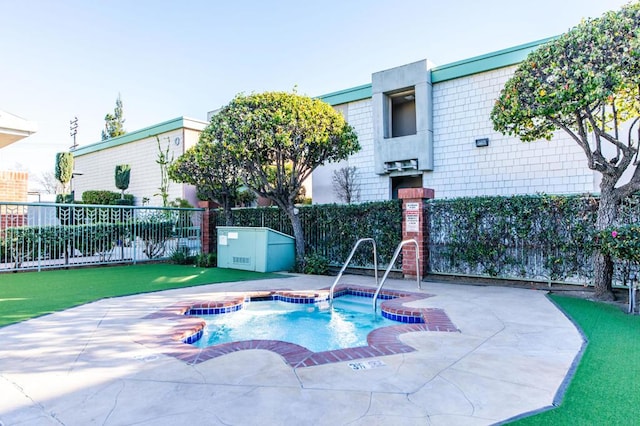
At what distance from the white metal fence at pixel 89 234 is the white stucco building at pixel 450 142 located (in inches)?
248

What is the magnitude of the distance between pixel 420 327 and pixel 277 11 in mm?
10150

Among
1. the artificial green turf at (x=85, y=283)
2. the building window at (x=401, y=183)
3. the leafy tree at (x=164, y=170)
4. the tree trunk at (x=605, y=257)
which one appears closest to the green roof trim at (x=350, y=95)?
the building window at (x=401, y=183)

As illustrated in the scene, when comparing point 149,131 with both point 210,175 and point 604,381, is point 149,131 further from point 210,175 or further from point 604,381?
point 604,381

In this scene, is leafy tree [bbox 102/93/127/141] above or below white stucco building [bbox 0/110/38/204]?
above

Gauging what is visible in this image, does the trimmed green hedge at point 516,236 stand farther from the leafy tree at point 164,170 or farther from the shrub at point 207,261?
the leafy tree at point 164,170

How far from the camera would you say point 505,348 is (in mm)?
3412

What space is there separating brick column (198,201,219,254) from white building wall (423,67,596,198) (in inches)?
269

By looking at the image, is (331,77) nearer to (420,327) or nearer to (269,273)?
(269,273)

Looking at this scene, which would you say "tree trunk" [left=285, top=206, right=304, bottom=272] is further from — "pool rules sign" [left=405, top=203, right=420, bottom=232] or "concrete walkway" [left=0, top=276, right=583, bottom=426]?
"concrete walkway" [left=0, top=276, right=583, bottom=426]

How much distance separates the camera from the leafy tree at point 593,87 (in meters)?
4.90

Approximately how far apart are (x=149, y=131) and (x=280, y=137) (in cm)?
1250

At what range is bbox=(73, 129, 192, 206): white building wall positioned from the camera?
16891 mm

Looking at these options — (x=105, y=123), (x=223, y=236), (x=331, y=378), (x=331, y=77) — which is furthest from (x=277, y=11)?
(x=105, y=123)

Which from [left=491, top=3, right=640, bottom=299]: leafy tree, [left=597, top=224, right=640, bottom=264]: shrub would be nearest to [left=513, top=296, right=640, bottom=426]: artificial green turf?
[left=597, top=224, right=640, bottom=264]: shrub
